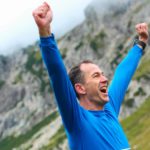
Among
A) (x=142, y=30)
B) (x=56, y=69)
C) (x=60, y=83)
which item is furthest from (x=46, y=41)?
Result: (x=142, y=30)

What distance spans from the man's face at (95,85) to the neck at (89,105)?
0.08 m

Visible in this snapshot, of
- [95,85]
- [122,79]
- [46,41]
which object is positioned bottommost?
[122,79]

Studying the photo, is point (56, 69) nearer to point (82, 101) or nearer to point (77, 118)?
point (77, 118)

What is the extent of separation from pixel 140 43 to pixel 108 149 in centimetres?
410

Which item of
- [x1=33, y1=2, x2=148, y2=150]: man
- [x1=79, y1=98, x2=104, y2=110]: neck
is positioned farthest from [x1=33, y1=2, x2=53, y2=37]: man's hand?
[x1=79, y1=98, x2=104, y2=110]: neck

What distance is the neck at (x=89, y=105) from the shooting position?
984 cm

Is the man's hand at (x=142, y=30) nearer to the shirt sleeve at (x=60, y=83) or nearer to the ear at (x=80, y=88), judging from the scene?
the ear at (x=80, y=88)

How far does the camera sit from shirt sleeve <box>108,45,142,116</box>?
36.4 ft

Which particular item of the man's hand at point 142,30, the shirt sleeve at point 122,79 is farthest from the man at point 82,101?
the man's hand at point 142,30

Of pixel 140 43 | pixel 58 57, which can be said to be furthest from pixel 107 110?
pixel 140 43

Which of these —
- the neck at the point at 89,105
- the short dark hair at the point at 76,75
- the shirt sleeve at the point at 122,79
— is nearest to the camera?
the neck at the point at 89,105

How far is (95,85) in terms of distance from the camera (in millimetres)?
9688

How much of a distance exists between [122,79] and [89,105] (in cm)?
189

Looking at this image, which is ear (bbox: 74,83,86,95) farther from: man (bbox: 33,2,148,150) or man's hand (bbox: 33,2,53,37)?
man's hand (bbox: 33,2,53,37)
